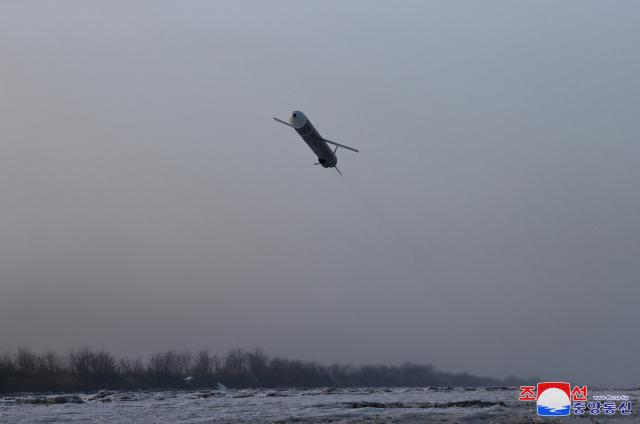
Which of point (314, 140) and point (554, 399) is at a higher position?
point (314, 140)

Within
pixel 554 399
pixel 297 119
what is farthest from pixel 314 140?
pixel 554 399

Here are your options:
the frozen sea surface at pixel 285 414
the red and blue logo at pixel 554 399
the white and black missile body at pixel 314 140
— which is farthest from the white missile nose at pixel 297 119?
the red and blue logo at pixel 554 399

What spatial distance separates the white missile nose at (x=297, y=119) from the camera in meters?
53.2

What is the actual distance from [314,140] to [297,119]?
2.70 meters

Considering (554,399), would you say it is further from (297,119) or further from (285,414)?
(297,119)

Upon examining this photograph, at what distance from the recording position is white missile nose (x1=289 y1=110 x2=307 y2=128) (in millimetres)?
53156

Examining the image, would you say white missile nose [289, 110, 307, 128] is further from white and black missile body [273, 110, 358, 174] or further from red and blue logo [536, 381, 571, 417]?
red and blue logo [536, 381, 571, 417]

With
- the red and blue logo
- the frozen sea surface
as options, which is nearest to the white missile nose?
the frozen sea surface

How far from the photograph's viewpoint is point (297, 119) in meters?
53.2

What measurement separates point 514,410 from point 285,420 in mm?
13189

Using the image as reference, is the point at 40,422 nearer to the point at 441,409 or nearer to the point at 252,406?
the point at 252,406

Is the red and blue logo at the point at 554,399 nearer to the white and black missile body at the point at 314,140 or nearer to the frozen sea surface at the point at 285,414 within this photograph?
the frozen sea surface at the point at 285,414

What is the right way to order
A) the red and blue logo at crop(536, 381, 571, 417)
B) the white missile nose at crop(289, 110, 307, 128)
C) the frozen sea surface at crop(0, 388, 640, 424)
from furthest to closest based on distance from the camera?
the white missile nose at crop(289, 110, 307, 128) < the frozen sea surface at crop(0, 388, 640, 424) < the red and blue logo at crop(536, 381, 571, 417)

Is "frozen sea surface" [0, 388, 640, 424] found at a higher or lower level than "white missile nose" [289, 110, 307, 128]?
lower
